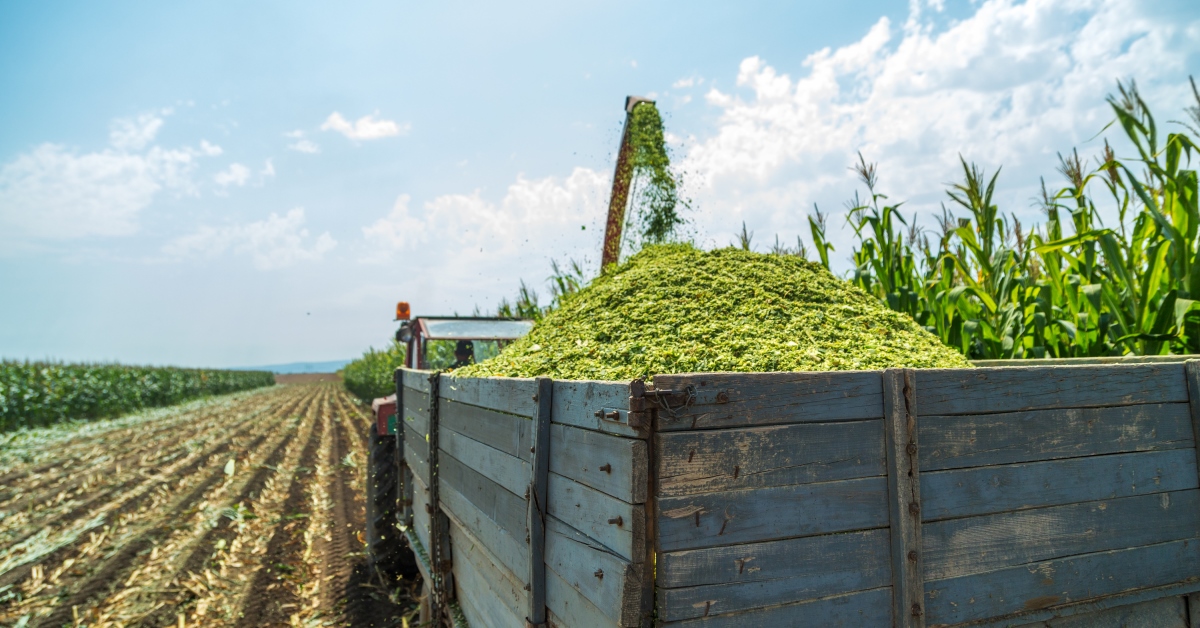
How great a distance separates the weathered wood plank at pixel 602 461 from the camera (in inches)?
58.6

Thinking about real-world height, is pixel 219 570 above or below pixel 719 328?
below

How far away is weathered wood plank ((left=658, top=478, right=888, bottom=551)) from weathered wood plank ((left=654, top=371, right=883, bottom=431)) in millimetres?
161

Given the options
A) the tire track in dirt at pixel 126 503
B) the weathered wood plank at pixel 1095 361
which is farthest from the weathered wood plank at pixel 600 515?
the tire track in dirt at pixel 126 503

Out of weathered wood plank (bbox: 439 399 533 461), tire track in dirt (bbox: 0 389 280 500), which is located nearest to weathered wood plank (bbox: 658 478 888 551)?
weathered wood plank (bbox: 439 399 533 461)

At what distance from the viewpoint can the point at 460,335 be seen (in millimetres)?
6480

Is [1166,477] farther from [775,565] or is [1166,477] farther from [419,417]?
[419,417]

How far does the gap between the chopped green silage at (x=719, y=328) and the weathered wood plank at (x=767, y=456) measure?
0.64 metres

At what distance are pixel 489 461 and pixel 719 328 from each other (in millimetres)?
1055

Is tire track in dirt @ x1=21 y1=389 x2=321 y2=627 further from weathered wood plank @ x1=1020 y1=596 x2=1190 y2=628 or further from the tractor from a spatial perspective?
weathered wood plank @ x1=1020 y1=596 x2=1190 y2=628

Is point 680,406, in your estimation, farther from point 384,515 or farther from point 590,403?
point 384,515

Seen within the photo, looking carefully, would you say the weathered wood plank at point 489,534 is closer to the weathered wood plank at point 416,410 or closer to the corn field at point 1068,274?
the weathered wood plank at point 416,410

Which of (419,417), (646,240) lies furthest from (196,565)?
(646,240)

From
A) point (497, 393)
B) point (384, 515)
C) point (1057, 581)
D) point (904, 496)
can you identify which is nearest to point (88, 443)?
point (384, 515)

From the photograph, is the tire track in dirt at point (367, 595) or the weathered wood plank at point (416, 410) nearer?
the weathered wood plank at point (416, 410)
